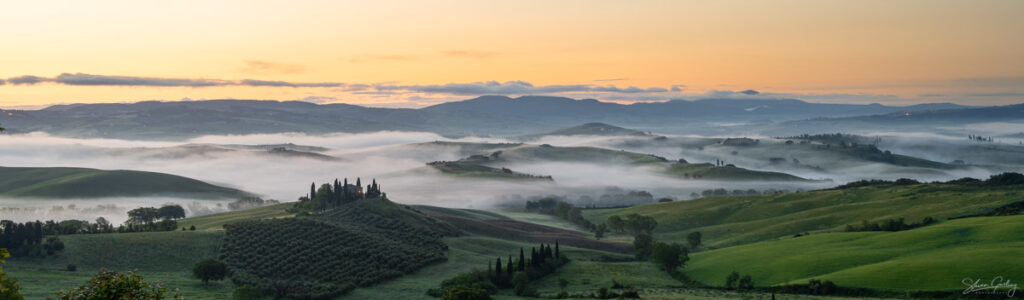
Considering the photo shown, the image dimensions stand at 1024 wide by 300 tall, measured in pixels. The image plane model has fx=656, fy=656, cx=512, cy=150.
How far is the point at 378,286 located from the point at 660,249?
48.2m

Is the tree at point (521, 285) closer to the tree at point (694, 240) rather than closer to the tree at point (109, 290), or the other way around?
the tree at point (109, 290)

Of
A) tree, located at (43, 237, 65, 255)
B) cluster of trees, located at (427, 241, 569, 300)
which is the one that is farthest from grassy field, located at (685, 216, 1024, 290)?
tree, located at (43, 237, 65, 255)

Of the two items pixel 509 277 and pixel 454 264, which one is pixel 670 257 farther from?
pixel 454 264

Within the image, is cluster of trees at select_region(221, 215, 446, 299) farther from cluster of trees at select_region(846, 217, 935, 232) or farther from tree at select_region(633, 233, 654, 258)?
cluster of trees at select_region(846, 217, 935, 232)

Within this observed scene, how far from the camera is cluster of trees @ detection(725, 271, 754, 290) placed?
9055cm

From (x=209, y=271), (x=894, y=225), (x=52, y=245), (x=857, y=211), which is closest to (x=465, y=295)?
(x=209, y=271)

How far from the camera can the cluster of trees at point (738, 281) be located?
90.6 meters

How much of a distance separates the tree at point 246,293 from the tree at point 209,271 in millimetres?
11857

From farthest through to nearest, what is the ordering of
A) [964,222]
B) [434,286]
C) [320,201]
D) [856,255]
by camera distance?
[320,201]
[964,222]
[434,286]
[856,255]

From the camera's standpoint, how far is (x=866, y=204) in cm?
17725

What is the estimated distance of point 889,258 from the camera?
92.7 metres

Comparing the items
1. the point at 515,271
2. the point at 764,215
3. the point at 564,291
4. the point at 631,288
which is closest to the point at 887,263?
the point at 631,288

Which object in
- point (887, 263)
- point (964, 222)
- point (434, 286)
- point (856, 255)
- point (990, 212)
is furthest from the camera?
point (990, 212)

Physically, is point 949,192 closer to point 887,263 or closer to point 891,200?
point 891,200
